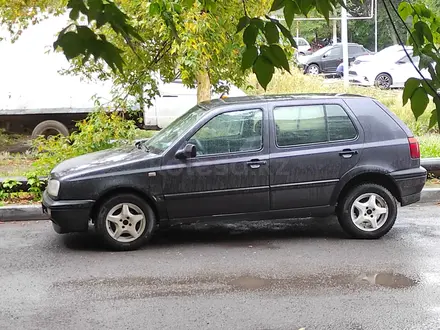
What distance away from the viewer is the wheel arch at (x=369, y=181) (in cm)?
703

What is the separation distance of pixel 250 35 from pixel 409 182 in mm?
5065

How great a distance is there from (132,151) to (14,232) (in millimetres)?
1870

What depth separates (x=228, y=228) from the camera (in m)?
7.82

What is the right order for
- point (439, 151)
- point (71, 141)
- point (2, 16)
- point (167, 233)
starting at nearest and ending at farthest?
point (167, 233) → point (71, 141) → point (439, 151) → point (2, 16)

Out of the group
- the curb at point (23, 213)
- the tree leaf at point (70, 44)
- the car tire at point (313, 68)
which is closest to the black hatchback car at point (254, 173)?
the curb at point (23, 213)

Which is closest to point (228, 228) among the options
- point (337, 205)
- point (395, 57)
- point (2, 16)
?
point (337, 205)

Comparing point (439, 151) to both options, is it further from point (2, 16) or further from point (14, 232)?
point (2, 16)

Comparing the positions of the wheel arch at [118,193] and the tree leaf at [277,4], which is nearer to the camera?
the tree leaf at [277,4]

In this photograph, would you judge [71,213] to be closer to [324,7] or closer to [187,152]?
[187,152]

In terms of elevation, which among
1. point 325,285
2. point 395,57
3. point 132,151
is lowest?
point 325,285

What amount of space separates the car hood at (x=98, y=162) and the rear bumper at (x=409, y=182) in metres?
2.76

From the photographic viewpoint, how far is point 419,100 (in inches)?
91.1

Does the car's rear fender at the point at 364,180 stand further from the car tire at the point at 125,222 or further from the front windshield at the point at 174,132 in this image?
the car tire at the point at 125,222

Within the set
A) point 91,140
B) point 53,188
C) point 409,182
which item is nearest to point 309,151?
point 409,182
